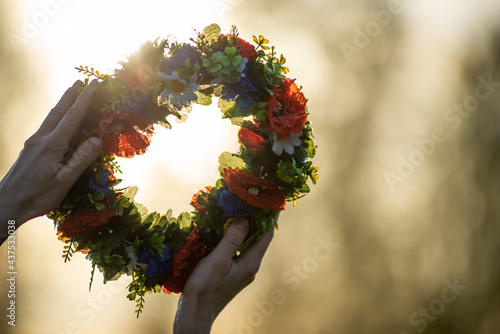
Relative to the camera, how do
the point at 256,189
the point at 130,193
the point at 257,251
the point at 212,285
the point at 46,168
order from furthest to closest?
the point at 130,193, the point at 256,189, the point at 257,251, the point at 212,285, the point at 46,168

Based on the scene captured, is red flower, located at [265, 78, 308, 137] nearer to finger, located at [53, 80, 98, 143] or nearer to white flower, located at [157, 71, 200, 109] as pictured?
white flower, located at [157, 71, 200, 109]

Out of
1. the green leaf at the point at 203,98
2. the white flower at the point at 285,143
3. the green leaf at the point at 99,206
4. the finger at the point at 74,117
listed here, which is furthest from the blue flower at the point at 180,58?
the green leaf at the point at 99,206

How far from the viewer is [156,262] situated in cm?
183

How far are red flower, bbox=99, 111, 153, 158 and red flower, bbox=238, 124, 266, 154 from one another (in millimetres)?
342

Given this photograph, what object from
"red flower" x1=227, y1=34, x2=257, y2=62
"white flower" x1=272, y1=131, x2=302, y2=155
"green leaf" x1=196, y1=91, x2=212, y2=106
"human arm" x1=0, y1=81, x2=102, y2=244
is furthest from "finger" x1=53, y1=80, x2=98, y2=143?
"white flower" x1=272, y1=131, x2=302, y2=155

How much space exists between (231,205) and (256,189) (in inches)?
4.2

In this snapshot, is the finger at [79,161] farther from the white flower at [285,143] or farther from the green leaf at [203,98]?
the white flower at [285,143]

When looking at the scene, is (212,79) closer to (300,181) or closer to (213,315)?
(300,181)

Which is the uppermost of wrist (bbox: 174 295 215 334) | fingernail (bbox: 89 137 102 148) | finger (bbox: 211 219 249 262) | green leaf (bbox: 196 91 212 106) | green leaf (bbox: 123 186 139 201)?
green leaf (bbox: 196 91 212 106)

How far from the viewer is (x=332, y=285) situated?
476 cm

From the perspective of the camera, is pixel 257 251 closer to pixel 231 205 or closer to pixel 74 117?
pixel 231 205

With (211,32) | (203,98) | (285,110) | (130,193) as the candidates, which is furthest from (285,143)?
(130,193)

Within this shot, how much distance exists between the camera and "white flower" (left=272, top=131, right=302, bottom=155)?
182 cm

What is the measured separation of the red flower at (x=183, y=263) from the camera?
5.90 feet
